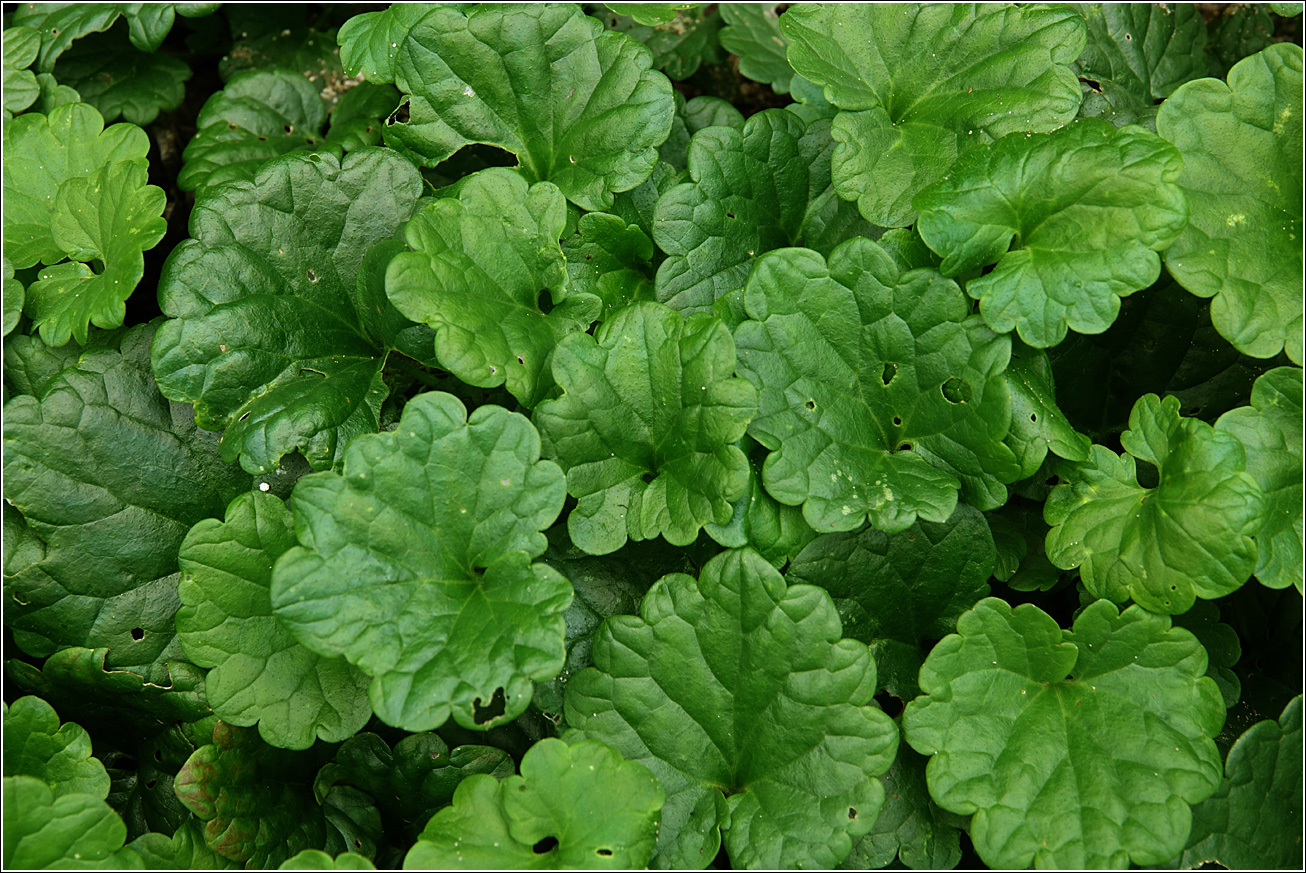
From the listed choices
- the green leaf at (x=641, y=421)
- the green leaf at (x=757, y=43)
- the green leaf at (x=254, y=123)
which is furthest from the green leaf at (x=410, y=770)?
the green leaf at (x=757, y=43)

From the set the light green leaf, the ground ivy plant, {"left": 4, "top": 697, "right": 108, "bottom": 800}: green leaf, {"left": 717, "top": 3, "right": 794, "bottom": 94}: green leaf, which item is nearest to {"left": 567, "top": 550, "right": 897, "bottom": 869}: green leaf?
the ground ivy plant

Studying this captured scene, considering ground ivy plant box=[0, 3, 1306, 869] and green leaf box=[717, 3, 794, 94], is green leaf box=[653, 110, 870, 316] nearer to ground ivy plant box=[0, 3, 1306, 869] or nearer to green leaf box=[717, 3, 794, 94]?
ground ivy plant box=[0, 3, 1306, 869]

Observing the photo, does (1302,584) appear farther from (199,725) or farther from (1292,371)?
(199,725)

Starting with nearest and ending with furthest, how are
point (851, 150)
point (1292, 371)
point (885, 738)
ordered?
1. point (885, 738)
2. point (1292, 371)
3. point (851, 150)

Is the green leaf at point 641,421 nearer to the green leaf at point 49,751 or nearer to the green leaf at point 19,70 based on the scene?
the green leaf at point 49,751

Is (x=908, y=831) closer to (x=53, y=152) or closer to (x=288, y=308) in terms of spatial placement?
(x=288, y=308)

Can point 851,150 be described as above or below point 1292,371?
above

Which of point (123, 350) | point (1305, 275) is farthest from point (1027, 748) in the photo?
point (123, 350)
